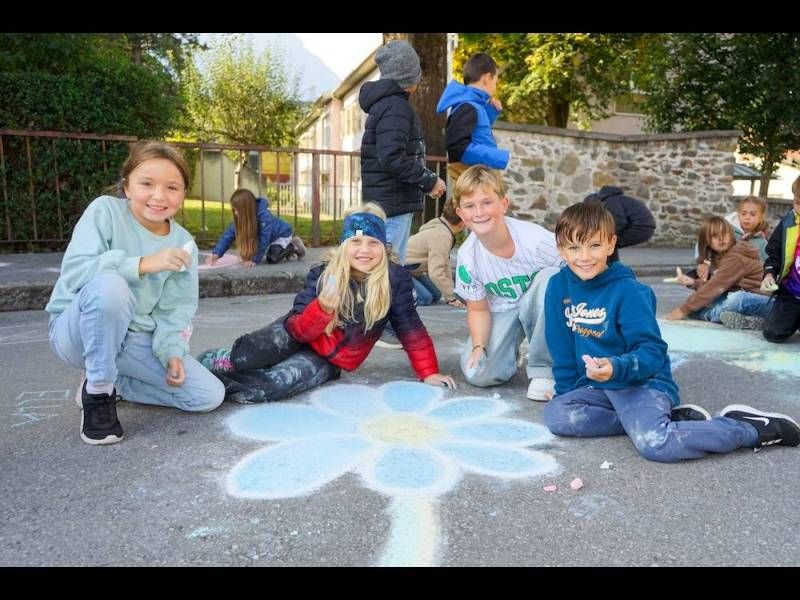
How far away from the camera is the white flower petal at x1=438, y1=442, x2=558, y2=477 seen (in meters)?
2.35

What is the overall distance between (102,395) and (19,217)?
18.1 ft

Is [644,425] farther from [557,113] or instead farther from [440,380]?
[557,113]

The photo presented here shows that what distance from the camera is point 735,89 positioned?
13891 millimetres

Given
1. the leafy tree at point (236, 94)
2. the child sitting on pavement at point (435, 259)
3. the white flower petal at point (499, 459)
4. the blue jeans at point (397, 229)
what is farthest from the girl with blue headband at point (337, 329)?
the leafy tree at point (236, 94)

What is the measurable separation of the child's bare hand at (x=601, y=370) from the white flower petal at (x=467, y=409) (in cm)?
64

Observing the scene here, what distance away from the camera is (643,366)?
2.49m

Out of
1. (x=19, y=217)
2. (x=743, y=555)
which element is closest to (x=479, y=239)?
(x=743, y=555)

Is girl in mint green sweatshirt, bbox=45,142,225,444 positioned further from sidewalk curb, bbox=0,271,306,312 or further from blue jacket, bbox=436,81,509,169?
sidewalk curb, bbox=0,271,306,312

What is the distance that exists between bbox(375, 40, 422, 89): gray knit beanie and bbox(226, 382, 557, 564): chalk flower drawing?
2.06m

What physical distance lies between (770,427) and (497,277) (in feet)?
4.55

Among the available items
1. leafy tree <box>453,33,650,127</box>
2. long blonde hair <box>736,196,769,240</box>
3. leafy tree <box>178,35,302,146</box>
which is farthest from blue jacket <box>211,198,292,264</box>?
leafy tree <box>178,35,302,146</box>

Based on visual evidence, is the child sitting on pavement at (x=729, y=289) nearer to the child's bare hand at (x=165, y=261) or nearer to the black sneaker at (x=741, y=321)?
the black sneaker at (x=741, y=321)

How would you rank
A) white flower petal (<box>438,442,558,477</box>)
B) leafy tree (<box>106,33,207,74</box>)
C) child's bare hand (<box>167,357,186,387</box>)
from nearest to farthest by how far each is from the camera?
1. white flower petal (<box>438,442,558,477</box>)
2. child's bare hand (<box>167,357,186,387</box>)
3. leafy tree (<box>106,33,207,74</box>)
